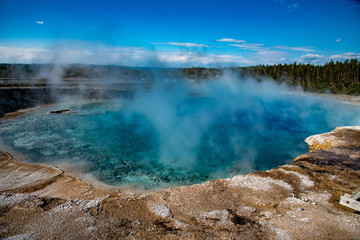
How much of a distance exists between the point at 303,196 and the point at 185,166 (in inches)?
192

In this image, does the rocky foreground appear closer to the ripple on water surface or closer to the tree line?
the ripple on water surface

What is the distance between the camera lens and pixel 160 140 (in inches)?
528

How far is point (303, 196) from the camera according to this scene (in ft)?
20.8

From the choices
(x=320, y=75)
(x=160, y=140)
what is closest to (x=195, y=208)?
(x=160, y=140)

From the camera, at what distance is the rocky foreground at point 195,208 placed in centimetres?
471

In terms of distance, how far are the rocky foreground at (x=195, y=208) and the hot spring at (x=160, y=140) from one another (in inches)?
65.3

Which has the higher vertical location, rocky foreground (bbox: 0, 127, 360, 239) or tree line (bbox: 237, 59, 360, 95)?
tree line (bbox: 237, 59, 360, 95)

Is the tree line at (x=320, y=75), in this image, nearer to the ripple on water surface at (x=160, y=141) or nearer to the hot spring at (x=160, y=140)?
the hot spring at (x=160, y=140)

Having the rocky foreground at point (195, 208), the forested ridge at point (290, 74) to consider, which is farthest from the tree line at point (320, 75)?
the rocky foreground at point (195, 208)

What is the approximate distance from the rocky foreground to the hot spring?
1.66 metres

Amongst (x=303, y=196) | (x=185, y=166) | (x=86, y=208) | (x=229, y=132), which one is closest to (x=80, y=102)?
(x=229, y=132)

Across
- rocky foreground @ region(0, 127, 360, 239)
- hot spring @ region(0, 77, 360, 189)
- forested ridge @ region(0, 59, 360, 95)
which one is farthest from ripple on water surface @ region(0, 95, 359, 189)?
forested ridge @ region(0, 59, 360, 95)

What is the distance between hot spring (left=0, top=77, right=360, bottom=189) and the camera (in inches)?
373

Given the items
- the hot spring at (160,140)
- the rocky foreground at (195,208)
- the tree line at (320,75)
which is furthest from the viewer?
the tree line at (320,75)
